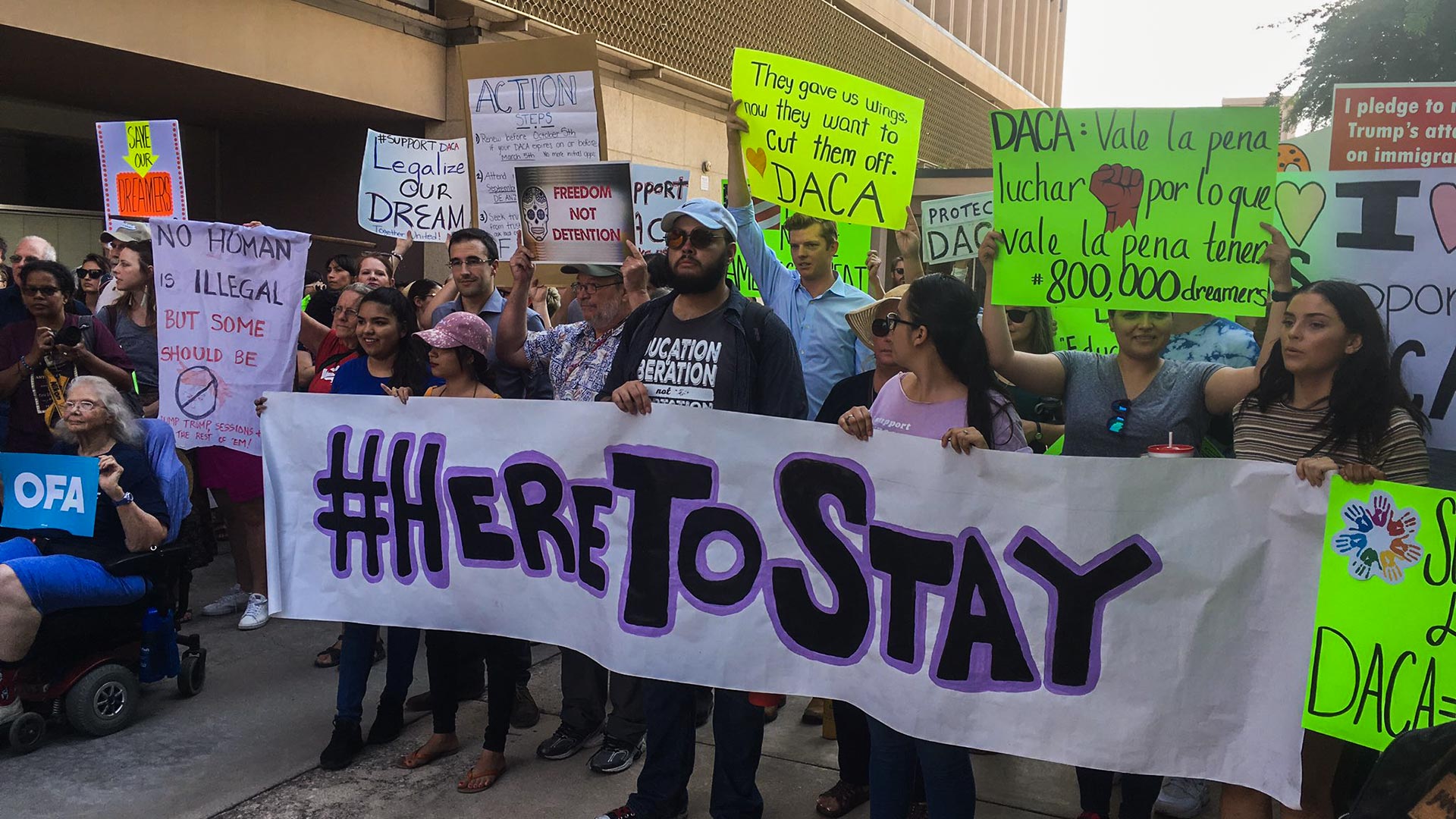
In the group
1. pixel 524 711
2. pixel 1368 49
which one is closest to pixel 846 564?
pixel 524 711

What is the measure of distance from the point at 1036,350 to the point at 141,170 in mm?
5014

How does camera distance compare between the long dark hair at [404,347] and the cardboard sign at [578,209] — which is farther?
the cardboard sign at [578,209]

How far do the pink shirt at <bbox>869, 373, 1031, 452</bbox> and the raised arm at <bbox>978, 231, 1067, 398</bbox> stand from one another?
34 cm

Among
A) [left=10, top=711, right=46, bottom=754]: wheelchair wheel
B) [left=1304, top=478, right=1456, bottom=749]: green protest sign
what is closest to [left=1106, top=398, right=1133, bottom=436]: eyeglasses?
[left=1304, top=478, right=1456, bottom=749]: green protest sign

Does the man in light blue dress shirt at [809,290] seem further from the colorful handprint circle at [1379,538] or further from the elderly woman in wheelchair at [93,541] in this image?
the elderly woman in wheelchair at [93,541]

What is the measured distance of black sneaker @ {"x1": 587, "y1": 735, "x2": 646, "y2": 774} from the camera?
4.09 metres

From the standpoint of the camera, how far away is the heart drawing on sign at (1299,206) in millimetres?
3502

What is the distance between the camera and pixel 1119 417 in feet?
11.3

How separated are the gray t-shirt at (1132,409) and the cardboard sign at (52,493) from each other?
3515 mm

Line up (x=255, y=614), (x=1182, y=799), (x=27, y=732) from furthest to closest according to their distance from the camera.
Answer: (x=255, y=614) < (x=27, y=732) < (x=1182, y=799)

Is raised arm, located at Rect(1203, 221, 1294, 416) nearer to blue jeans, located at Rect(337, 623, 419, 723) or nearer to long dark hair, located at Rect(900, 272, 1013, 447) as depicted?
long dark hair, located at Rect(900, 272, 1013, 447)

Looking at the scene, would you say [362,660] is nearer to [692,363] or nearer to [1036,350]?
[692,363]

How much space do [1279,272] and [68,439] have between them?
4.50 metres

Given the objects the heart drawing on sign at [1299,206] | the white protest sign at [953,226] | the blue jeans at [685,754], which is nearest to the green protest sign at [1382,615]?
the heart drawing on sign at [1299,206]
